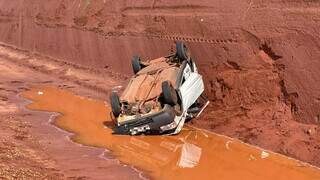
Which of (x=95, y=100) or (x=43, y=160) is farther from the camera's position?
(x=95, y=100)

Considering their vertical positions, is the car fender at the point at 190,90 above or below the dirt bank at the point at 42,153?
above

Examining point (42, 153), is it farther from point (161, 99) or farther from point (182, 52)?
point (182, 52)

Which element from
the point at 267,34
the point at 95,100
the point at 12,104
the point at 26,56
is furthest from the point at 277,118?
the point at 26,56

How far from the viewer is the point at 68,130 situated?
15148mm

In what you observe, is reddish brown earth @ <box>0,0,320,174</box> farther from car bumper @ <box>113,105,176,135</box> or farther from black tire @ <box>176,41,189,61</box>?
car bumper @ <box>113,105,176,135</box>

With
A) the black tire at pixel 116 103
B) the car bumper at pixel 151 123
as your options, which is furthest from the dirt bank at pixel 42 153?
the black tire at pixel 116 103

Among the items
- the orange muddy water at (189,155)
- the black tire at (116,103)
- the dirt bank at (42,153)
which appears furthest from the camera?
the black tire at (116,103)

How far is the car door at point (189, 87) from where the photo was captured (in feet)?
45.9

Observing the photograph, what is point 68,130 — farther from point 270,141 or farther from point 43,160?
point 270,141

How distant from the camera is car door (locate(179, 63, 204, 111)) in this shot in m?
14.0

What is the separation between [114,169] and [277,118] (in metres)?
4.52

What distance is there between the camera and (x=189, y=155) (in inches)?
510

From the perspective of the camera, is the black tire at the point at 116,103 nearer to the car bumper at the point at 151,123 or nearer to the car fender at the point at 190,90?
the car bumper at the point at 151,123

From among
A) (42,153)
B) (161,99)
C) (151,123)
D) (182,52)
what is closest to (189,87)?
(161,99)
